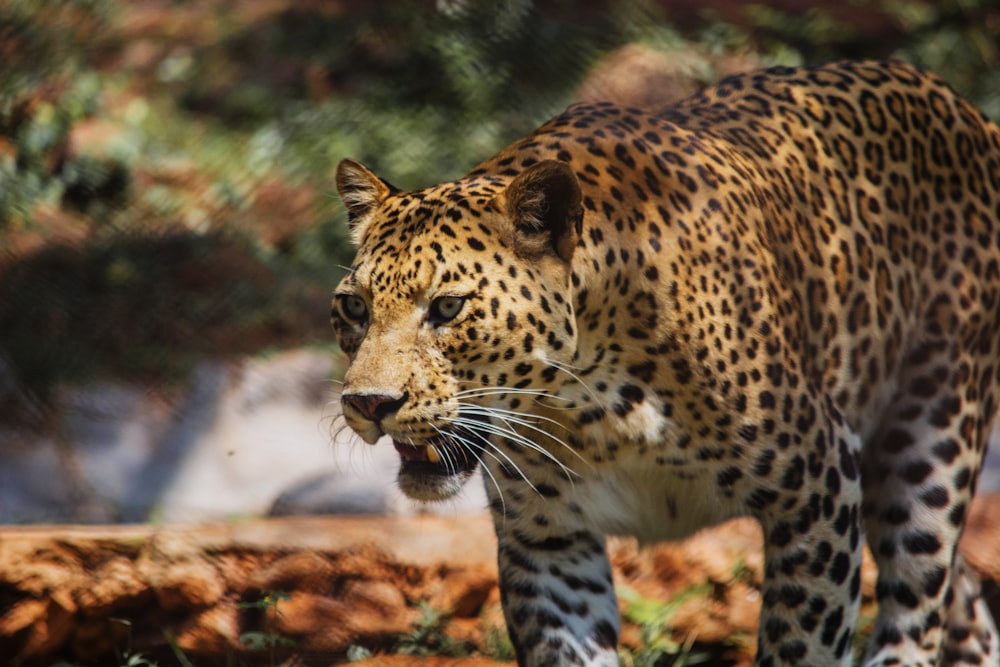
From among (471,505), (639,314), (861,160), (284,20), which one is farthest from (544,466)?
(471,505)

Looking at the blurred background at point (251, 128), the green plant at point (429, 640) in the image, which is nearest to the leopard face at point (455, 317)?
the blurred background at point (251, 128)

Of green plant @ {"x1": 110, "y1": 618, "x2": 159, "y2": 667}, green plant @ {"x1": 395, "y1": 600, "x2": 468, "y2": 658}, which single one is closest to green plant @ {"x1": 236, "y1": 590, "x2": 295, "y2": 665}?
green plant @ {"x1": 110, "y1": 618, "x2": 159, "y2": 667}

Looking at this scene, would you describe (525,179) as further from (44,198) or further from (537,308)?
(44,198)

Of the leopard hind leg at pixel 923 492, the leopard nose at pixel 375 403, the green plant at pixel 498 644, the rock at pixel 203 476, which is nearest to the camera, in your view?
the leopard nose at pixel 375 403

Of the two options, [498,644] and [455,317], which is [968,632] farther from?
[455,317]

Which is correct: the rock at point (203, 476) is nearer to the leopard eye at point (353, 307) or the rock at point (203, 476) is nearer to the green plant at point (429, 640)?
the green plant at point (429, 640)

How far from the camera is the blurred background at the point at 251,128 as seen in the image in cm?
197

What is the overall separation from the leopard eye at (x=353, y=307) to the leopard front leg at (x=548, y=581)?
2.46 ft

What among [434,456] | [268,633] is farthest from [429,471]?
[268,633]

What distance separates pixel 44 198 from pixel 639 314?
1.54 meters

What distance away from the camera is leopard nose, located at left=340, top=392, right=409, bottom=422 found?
10.6 feet

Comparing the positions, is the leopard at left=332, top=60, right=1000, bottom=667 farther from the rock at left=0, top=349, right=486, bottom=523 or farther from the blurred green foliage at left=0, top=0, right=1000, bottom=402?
the rock at left=0, top=349, right=486, bottom=523

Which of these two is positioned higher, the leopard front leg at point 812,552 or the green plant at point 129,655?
the leopard front leg at point 812,552

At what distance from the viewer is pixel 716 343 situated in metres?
3.64
